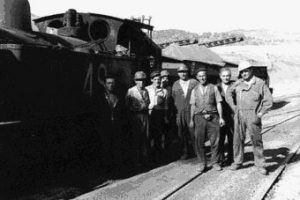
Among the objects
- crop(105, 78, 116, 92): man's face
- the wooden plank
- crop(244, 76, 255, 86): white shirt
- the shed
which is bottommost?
the wooden plank

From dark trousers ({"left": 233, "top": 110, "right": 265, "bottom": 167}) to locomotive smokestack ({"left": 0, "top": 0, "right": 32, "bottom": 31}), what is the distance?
141 inches

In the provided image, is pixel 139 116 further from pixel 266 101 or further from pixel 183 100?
pixel 266 101

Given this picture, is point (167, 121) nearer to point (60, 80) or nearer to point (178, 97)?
point (178, 97)

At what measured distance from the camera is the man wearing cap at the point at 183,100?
6773mm

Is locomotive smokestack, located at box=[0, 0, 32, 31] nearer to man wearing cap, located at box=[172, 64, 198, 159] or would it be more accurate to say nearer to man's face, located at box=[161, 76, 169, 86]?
man's face, located at box=[161, 76, 169, 86]

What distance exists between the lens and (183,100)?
6832 mm

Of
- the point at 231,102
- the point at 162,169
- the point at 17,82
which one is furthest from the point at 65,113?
the point at 231,102

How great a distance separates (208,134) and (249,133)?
0.60 metres

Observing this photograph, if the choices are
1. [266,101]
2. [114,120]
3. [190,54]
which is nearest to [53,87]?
[114,120]

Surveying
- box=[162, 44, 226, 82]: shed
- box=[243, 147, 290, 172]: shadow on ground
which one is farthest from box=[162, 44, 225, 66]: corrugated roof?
box=[243, 147, 290, 172]: shadow on ground

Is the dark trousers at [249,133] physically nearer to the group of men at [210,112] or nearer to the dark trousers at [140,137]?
the group of men at [210,112]

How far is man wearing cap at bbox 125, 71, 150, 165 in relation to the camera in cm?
611

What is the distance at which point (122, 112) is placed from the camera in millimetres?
6184

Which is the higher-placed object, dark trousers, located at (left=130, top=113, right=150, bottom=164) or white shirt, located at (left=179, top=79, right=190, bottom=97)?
white shirt, located at (left=179, top=79, right=190, bottom=97)
